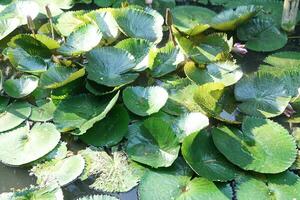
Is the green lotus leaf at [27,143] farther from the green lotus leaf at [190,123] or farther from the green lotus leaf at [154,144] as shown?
the green lotus leaf at [190,123]

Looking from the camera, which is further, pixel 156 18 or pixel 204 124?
pixel 156 18

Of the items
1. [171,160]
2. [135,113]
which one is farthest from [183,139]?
[135,113]

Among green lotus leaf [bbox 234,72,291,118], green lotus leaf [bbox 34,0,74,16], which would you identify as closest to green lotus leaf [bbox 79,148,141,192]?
green lotus leaf [bbox 234,72,291,118]

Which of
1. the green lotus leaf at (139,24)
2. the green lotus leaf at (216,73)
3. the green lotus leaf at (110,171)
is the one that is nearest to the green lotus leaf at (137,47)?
the green lotus leaf at (139,24)

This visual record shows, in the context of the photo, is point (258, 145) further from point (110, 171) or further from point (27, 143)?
point (27, 143)

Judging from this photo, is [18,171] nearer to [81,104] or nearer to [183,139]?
[81,104]

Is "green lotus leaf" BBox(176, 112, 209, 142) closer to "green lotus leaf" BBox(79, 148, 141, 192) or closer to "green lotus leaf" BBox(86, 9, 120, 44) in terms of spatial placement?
"green lotus leaf" BBox(79, 148, 141, 192)
